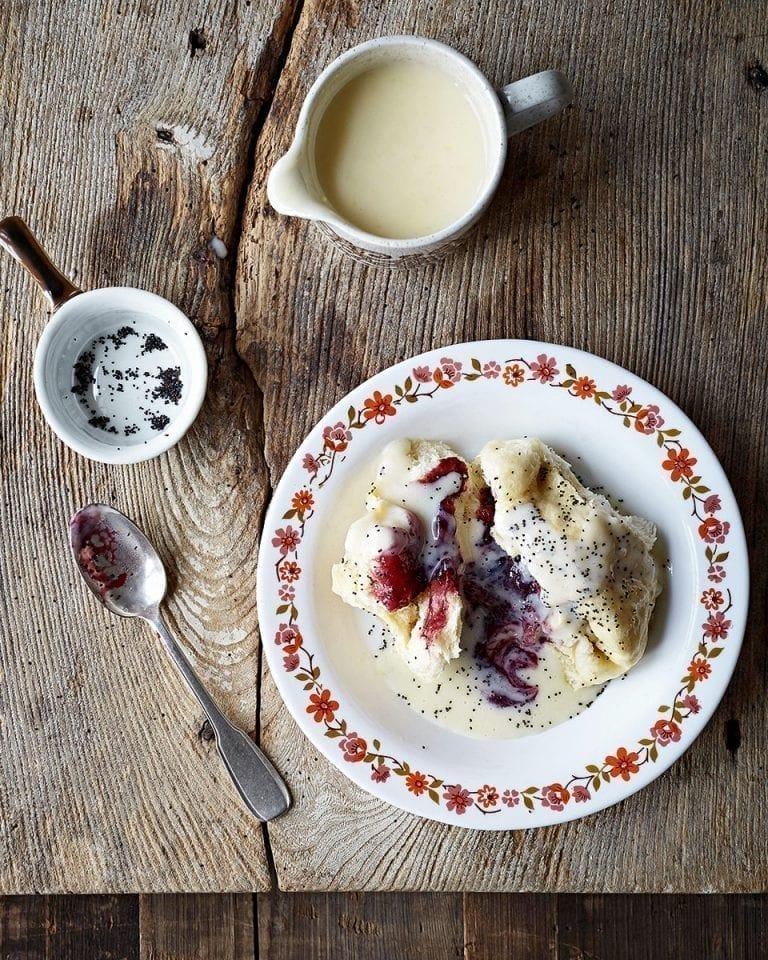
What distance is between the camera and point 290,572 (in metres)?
1.61

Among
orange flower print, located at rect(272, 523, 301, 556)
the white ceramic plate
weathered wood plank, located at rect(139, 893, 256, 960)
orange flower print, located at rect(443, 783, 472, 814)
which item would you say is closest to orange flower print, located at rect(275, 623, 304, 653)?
the white ceramic plate

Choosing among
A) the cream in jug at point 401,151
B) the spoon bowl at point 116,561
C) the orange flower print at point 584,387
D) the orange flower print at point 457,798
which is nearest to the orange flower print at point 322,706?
the orange flower print at point 457,798

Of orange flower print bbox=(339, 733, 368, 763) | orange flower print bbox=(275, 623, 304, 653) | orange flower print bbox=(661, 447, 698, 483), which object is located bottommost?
orange flower print bbox=(339, 733, 368, 763)

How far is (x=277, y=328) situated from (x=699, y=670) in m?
0.99

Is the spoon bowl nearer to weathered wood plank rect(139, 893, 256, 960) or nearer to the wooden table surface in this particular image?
the wooden table surface

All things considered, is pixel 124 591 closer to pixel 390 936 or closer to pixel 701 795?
pixel 390 936

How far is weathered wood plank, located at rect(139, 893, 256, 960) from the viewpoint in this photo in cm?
185

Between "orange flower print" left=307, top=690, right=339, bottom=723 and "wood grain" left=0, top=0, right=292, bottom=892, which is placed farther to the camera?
"wood grain" left=0, top=0, right=292, bottom=892

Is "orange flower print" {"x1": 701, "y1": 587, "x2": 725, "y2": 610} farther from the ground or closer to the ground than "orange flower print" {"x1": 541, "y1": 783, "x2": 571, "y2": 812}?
farther from the ground

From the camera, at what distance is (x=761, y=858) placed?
1.70m

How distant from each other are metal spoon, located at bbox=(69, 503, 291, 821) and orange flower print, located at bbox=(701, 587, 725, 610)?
2.79 feet

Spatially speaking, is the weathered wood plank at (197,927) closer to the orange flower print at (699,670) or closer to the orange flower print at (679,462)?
the orange flower print at (699,670)

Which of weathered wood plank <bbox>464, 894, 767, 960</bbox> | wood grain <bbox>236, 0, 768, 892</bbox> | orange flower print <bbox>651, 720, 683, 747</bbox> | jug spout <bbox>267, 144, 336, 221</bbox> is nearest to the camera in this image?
jug spout <bbox>267, 144, 336, 221</bbox>

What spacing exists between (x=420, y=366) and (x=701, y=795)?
37.8 inches
